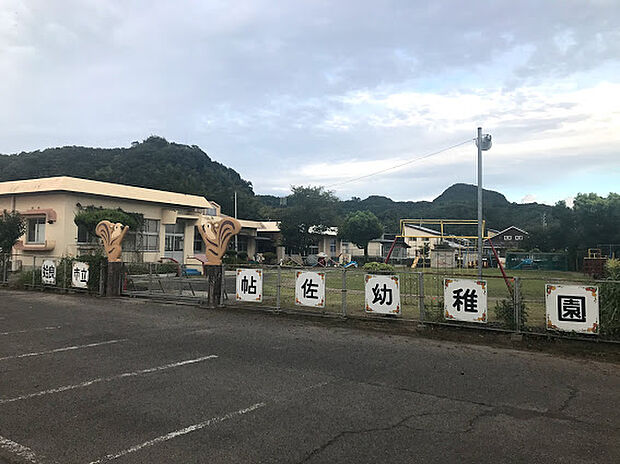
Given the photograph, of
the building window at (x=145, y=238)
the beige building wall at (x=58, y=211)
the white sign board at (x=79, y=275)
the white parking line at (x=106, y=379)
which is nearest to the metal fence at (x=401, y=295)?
the white sign board at (x=79, y=275)

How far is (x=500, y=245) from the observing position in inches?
2753

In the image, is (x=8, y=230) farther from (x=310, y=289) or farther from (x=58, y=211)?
(x=310, y=289)

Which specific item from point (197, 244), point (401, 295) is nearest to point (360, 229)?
point (197, 244)

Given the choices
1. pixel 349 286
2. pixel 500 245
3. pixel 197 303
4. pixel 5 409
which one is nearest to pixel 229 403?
pixel 5 409

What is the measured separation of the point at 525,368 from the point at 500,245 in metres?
67.9

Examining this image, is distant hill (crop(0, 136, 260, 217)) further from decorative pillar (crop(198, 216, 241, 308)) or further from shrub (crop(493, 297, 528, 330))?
shrub (crop(493, 297, 528, 330))

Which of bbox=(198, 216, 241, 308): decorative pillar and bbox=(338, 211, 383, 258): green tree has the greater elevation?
bbox=(338, 211, 383, 258): green tree

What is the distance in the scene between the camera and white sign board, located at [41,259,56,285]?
18.0 meters

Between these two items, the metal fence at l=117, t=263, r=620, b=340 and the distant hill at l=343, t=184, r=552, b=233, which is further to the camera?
the distant hill at l=343, t=184, r=552, b=233

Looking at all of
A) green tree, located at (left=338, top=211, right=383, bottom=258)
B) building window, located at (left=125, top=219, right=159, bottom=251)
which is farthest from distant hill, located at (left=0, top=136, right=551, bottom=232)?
building window, located at (left=125, top=219, right=159, bottom=251)

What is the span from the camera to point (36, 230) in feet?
99.8

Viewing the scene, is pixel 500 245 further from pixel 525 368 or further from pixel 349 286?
pixel 525 368

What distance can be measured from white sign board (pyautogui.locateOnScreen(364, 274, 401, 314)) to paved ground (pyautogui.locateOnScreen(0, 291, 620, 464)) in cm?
96

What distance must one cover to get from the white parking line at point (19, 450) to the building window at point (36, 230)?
97.4 ft
